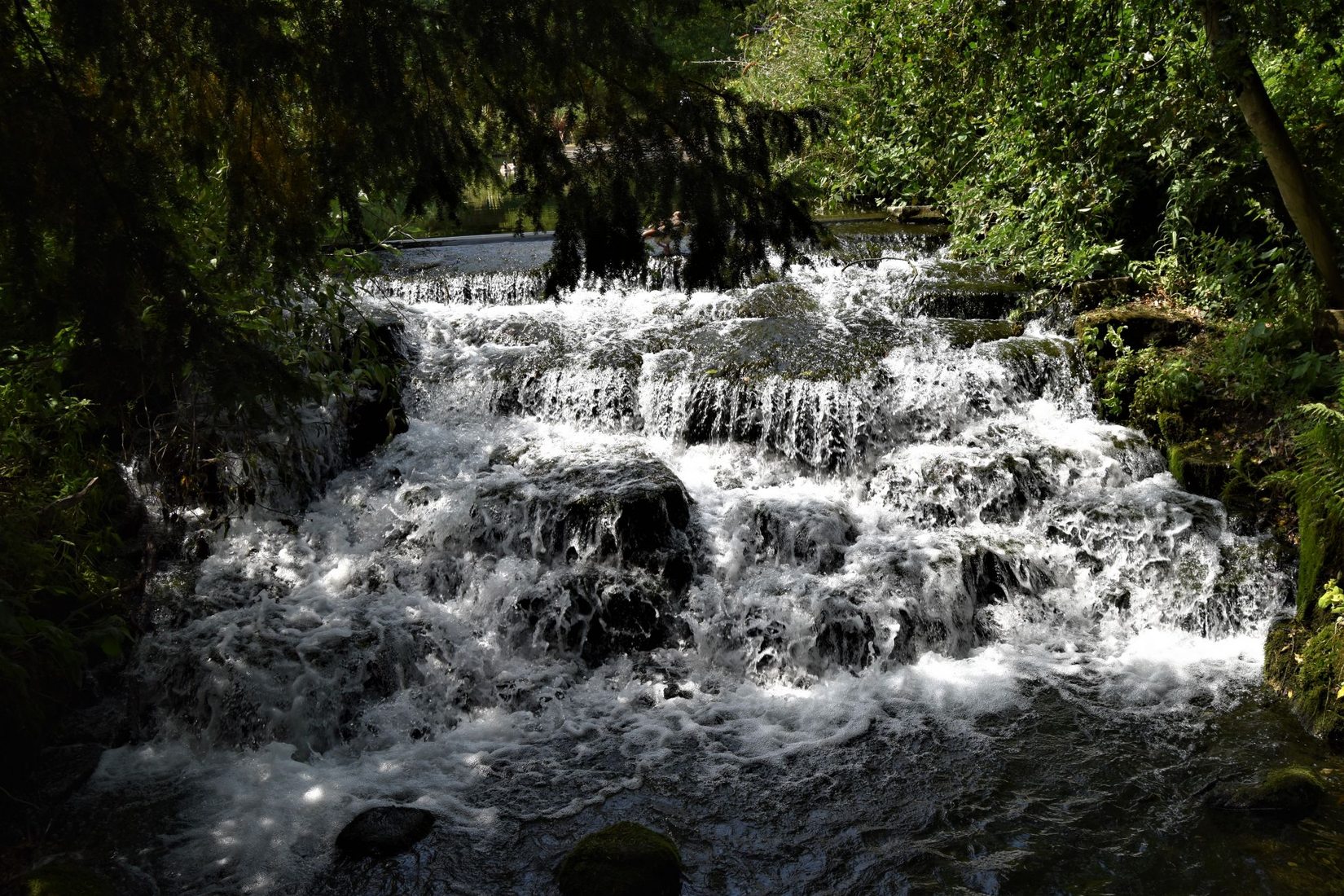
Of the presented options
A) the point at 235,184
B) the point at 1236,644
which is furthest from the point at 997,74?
the point at 235,184

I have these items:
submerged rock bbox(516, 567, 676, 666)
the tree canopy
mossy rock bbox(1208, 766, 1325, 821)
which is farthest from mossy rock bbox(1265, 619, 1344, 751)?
the tree canopy

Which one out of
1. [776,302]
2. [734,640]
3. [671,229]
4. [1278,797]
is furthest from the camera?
[776,302]

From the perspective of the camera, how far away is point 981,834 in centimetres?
502

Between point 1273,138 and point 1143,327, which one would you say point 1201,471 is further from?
point 1273,138

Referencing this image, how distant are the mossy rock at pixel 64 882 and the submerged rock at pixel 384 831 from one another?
108 cm

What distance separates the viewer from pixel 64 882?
4465mm

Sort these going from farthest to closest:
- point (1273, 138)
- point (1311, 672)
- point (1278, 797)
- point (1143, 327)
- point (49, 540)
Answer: point (1143, 327), point (1273, 138), point (1311, 672), point (49, 540), point (1278, 797)

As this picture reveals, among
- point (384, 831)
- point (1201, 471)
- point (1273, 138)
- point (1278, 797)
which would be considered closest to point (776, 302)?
point (1201, 471)

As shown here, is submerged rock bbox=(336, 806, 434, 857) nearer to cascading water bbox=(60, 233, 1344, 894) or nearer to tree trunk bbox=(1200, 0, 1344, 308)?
cascading water bbox=(60, 233, 1344, 894)

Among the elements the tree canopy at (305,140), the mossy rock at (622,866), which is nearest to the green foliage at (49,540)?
the tree canopy at (305,140)

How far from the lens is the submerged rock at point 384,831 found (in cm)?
501

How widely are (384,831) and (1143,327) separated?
25.7ft

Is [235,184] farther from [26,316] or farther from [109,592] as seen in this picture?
[109,592]

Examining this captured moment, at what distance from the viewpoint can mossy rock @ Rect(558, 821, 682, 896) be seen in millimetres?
4582
